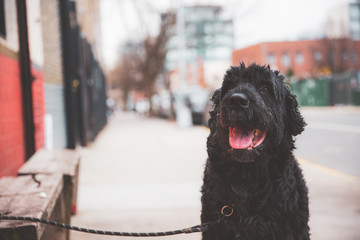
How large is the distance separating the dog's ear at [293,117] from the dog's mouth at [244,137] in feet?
1.06

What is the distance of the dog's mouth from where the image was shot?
7.04 ft

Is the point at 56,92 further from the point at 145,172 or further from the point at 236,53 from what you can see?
the point at 236,53

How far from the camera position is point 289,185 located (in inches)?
92.2

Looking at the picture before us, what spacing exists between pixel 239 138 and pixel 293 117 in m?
0.50

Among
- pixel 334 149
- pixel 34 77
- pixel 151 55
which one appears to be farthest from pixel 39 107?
pixel 151 55

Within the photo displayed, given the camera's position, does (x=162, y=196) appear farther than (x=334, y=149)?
No

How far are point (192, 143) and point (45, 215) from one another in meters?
9.56

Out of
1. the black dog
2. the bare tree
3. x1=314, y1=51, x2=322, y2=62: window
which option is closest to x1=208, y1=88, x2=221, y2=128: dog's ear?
the black dog

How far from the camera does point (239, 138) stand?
2.17 m

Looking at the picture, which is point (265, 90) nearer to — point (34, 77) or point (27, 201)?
point (27, 201)

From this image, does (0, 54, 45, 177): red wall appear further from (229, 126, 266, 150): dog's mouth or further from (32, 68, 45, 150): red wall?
(229, 126, 266, 150): dog's mouth

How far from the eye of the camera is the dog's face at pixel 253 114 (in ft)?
6.90

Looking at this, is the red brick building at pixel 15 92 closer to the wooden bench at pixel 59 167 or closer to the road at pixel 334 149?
the wooden bench at pixel 59 167

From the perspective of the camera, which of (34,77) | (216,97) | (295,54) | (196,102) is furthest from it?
(295,54)
